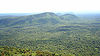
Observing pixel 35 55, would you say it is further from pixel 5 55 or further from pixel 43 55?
pixel 5 55

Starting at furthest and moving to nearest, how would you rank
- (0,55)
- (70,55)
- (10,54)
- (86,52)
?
(86,52)
(70,55)
(10,54)
(0,55)

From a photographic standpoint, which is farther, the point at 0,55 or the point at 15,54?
the point at 15,54

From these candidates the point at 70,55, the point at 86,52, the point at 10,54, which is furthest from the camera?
the point at 86,52

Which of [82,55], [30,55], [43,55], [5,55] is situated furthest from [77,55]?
[5,55]

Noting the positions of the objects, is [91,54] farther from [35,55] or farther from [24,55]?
[24,55]

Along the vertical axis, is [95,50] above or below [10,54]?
below

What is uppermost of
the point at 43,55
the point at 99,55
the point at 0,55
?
the point at 0,55

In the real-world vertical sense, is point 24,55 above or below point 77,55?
above

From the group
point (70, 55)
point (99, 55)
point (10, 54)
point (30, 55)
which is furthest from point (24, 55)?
point (99, 55)

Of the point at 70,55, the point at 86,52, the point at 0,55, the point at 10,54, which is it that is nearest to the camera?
the point at 0,55
